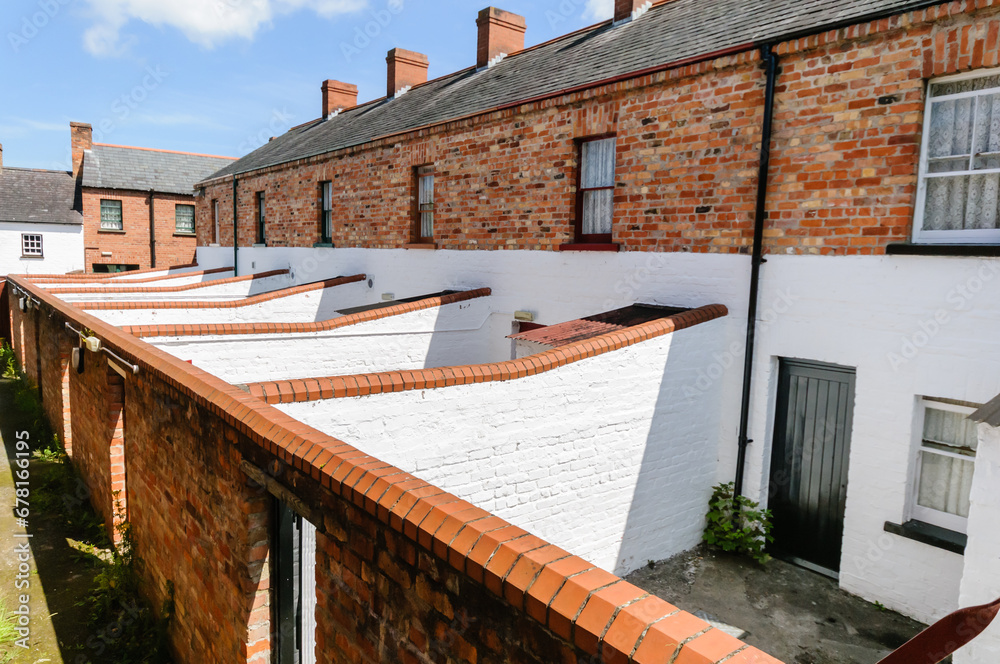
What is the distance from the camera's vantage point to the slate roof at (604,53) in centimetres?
737

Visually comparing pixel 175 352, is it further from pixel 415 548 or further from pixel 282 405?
pixel 415 548

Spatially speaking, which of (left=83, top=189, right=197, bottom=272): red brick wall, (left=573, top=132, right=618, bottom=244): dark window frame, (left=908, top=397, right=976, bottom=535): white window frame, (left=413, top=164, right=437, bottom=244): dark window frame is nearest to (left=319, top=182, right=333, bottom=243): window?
(left=413, top=164, right=437, bottom=244): dark window frame

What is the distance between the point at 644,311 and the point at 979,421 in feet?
13.6

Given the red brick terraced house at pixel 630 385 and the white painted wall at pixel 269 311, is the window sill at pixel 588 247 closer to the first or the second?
the red brick terraced house at pixel 630 385

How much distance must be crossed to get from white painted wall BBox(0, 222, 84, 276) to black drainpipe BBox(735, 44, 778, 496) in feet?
109

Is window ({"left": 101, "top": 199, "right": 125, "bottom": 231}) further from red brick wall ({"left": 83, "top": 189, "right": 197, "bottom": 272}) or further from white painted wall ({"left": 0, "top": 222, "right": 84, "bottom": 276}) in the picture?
white painted wall ({"left": 0, "top": 222, "right": 84, "bottom": 276})

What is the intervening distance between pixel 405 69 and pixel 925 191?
1567 centimetres

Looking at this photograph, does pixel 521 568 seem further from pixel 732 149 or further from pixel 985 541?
pixel 732 149

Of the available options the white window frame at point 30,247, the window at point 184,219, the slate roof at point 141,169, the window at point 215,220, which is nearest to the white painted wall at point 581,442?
the window at point 215,220

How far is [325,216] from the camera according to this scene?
16.2m

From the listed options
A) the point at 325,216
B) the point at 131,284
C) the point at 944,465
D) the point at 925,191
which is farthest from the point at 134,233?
the point at 944,465

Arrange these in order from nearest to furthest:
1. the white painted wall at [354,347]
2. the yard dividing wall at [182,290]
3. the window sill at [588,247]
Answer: the white painted wall at [354,347] → the window sill at [588,247] → the yard dividing wall at [182,290]

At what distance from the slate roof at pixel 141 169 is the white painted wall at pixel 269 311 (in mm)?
21952

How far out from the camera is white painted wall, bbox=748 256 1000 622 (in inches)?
218
